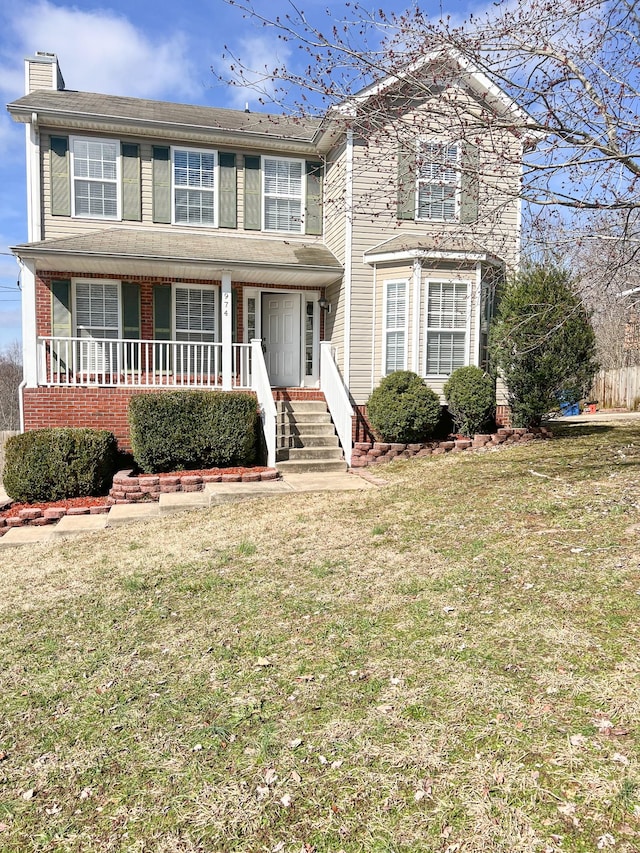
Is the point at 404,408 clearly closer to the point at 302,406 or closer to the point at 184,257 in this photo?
the point at 302,406

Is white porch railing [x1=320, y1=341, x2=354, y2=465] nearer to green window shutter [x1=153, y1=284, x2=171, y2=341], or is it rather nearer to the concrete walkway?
the concrete walkway

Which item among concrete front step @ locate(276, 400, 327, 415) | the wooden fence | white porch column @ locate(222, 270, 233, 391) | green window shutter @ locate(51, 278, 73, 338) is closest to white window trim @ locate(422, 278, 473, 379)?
concrete front step @ locate(276, 400, 327, 415)

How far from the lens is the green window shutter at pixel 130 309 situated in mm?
11750

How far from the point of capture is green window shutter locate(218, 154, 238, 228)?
480 inches

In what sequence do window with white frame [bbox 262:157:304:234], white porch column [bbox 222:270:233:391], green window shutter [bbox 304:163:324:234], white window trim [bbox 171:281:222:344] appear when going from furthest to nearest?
green window shutter [bbox 304:163:324:234] → window with white frame [bbox 262:157:304:234] → white window trim [bbox 171:281:222:344] → white porch column [bbox 222:270:233:391]

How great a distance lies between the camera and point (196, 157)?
475 inches

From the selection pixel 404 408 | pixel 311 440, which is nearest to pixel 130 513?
pixel 311 440

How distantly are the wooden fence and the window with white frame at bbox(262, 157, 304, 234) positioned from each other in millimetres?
13436

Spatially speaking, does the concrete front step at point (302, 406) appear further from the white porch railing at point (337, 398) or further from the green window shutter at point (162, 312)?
the green window shutter at point (162, 312)

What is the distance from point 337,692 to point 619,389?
69.9 feet

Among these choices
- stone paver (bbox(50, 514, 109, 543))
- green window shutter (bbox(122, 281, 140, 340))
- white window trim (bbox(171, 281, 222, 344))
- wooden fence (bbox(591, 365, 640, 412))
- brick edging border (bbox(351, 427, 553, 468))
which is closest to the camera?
stone paver (bbox(50, 514, 109, 543))

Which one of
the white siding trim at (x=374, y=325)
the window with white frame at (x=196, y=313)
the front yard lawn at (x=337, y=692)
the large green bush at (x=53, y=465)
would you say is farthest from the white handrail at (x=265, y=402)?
the front yard lawn at (x=337, y=692)

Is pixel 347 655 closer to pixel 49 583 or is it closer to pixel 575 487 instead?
pixel 49 583

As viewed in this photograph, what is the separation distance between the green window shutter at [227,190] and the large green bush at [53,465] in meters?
5.87
